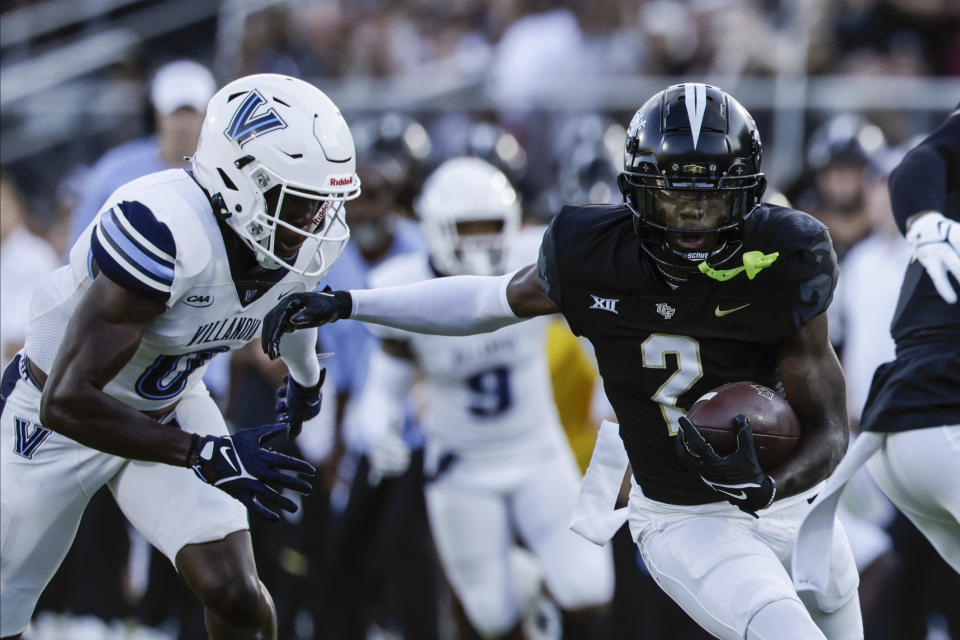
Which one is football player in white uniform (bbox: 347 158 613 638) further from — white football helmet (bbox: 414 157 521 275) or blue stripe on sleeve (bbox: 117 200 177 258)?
blue stripe on sleeve (bbox: 117 200 177 258)

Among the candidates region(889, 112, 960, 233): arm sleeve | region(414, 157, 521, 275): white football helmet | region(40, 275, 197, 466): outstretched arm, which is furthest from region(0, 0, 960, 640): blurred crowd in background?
region(40, 275, 197, 466): outstretched arm

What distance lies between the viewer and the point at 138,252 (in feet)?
12.5

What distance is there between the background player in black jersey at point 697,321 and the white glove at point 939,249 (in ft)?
1.20

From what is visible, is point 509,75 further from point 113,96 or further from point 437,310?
point 437,310

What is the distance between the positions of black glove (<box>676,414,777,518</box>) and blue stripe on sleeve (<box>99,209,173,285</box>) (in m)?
1.36

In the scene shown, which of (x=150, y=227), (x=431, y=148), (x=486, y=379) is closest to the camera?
(x=150, y=227)

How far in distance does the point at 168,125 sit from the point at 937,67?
4.17 m

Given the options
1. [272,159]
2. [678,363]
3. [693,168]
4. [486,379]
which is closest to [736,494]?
[678,363]

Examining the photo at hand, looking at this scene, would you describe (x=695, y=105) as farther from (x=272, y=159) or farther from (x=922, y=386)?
(x=272, y=159)

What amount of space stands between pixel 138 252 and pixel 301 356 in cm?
71

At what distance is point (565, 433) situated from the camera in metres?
6.75

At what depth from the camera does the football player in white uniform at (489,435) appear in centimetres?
598

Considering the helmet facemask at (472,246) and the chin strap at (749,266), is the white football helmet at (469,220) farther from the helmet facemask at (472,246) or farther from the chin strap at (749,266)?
the chin strap at (749,266)

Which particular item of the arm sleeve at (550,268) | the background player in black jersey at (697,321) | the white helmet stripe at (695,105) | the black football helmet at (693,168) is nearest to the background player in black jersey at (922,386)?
the background player in black jersey at (697,321)
